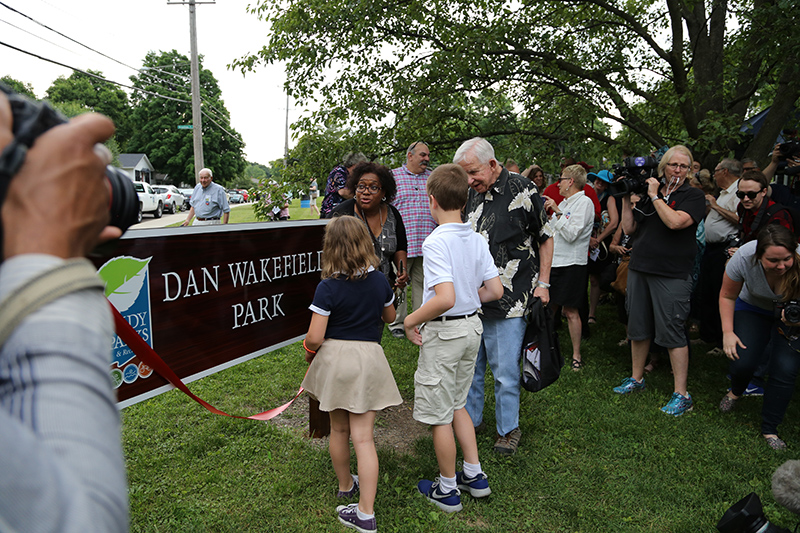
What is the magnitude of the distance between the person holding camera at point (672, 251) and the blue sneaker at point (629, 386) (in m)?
0.41

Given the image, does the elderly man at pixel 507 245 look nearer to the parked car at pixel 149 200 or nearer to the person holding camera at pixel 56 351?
the person holding camera at pixel 56 351

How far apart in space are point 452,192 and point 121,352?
1945mm

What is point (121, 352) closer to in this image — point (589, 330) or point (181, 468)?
point (181, 468)

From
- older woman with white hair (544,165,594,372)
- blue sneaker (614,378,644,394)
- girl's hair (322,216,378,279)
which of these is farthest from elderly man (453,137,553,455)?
older woman with white hair (544,165,594,372)

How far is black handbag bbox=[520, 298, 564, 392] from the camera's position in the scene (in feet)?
12.3

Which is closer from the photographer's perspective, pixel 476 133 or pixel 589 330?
pixel 589 330

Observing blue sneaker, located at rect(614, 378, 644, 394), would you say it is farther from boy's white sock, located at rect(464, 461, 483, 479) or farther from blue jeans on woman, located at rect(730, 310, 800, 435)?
boy's white sock, located at rect(464, 461, 483, 479)

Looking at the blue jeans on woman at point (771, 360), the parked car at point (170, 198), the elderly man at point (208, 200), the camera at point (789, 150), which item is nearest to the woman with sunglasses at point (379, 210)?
the blue jeans on woman at point (771, 360)

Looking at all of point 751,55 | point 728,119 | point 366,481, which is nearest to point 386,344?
point 366,481

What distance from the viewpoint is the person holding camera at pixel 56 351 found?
54cm

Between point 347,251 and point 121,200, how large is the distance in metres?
2.04

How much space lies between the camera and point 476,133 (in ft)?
26.8

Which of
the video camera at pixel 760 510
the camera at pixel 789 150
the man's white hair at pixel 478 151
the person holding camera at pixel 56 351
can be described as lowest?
the video camera at pixel 760 510

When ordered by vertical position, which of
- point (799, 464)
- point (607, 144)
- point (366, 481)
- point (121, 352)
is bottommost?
point (366, 481)
